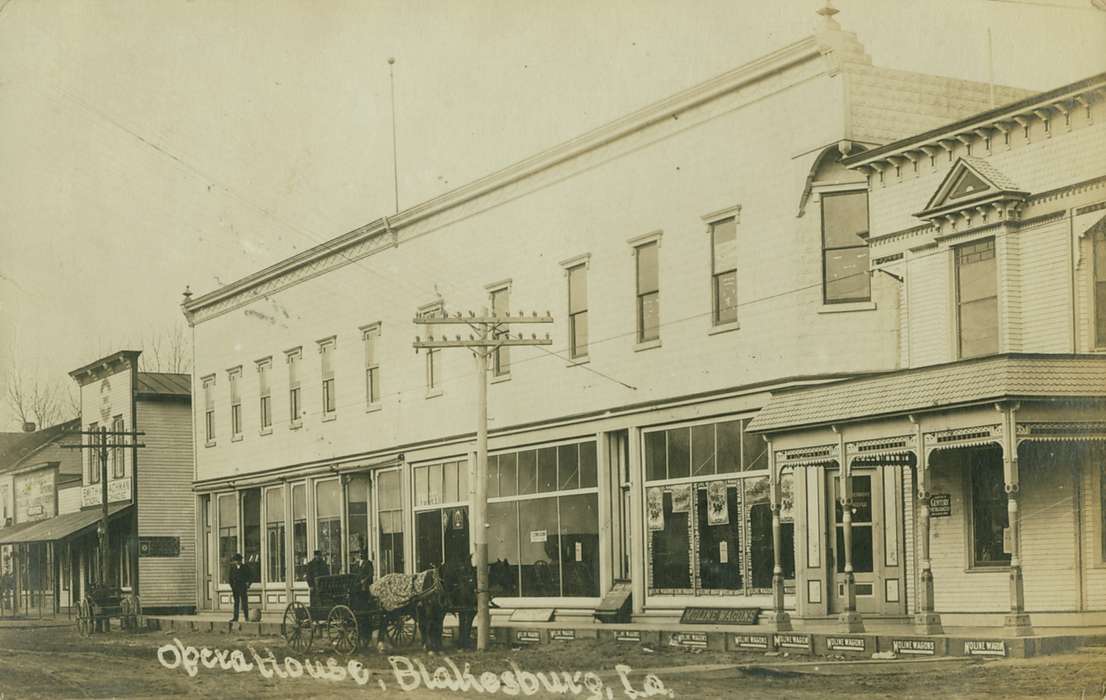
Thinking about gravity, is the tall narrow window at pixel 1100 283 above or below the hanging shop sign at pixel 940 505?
above

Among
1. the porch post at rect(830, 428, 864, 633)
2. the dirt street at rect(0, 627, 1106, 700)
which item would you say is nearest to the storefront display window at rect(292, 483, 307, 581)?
the dirt street at rect(0, 627, 1106, 700)

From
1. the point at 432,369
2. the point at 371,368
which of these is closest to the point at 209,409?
the point at 371,368

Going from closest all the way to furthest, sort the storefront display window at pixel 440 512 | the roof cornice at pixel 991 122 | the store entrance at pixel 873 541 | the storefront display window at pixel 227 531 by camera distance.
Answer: the roof cornice at pixel 991 122
the store entrance at pixel 873 541
the storefront display window at pixel 440 512
the storefront display window at pixel 227 531

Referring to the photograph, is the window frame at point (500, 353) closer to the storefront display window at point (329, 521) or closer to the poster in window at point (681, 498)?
the poster in window at point (681, 498)

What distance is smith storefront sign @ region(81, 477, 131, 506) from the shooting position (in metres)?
49.1

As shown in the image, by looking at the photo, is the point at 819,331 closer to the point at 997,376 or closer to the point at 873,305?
the point at 873,305

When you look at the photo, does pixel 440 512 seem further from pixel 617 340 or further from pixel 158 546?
pixel 158 546

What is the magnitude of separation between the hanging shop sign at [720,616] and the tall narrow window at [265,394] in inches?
789

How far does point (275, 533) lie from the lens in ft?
140

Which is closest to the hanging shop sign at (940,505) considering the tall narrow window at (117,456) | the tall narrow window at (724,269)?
the tall narrow window at (724,269)

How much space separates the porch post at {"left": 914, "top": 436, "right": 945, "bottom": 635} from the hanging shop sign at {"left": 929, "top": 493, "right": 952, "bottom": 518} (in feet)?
4.70

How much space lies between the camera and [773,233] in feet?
80.2

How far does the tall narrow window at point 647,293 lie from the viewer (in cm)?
2747

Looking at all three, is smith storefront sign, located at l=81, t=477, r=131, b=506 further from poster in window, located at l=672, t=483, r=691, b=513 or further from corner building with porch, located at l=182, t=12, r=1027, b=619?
poster in window, located at l=672, t=483, r=691, b=513
